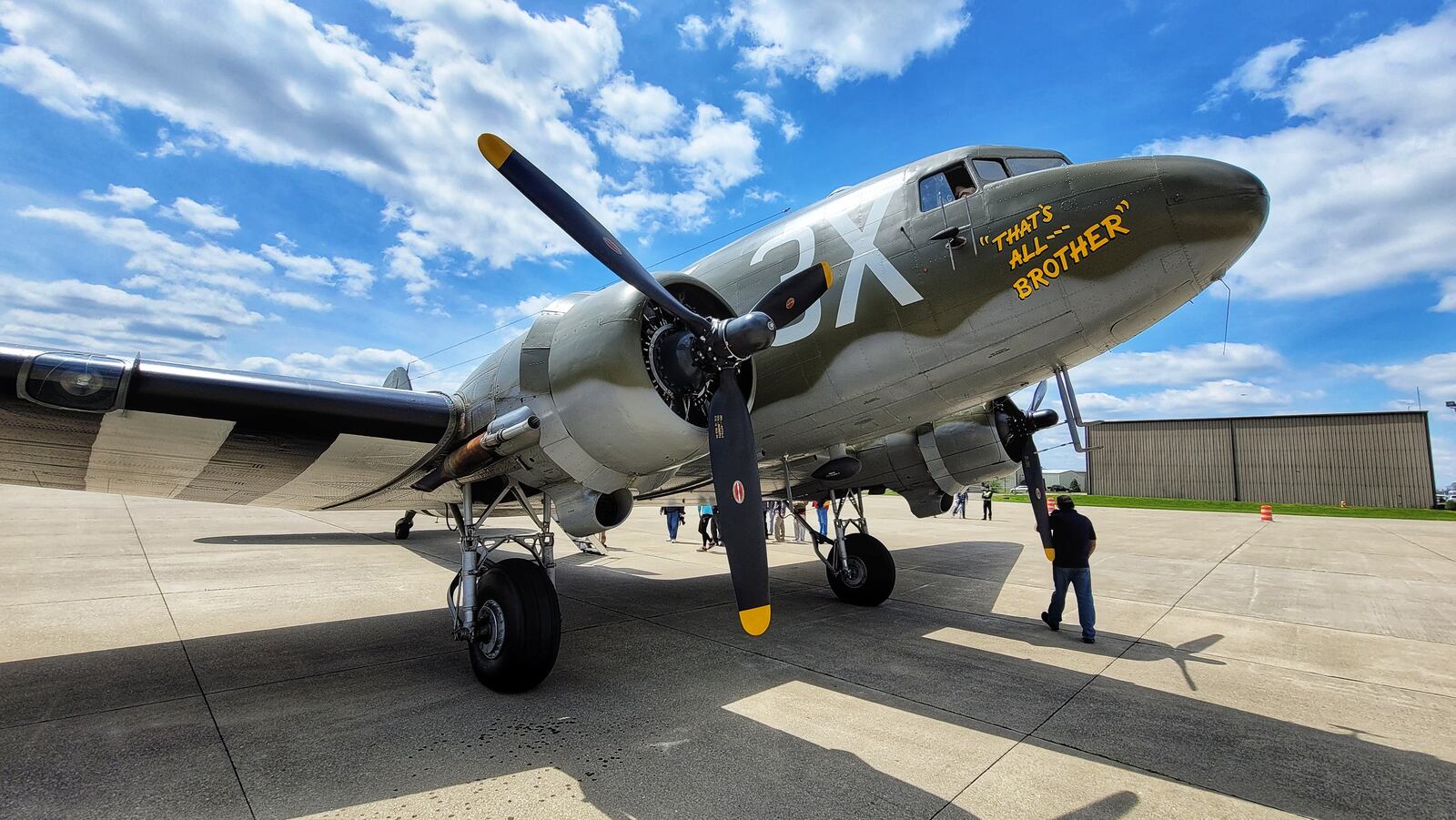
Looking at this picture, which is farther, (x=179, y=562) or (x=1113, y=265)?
(x=179, y=562)

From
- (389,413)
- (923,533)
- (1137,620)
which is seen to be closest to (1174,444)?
(923,533)

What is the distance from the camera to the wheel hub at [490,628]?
512cm

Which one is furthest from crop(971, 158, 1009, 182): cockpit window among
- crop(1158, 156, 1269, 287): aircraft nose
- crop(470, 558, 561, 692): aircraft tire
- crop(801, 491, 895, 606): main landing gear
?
crop(470, 558, 561, 692): aircraft tire

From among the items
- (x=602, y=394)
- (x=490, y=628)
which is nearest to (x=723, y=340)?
(x=602, y=394)

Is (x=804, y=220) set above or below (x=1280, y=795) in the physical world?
above

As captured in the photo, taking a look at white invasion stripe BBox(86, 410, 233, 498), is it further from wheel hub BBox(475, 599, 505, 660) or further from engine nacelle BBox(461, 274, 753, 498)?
wheel hub BBox(475, 599, 505, 660)

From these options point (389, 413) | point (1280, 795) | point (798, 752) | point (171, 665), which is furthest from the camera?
point (171, 665)

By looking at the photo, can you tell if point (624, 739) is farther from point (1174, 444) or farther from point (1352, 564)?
point (1174, 444)

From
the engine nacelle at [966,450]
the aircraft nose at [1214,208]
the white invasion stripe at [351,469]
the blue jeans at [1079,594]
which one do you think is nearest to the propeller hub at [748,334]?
the aircraft nose at [1214,208]

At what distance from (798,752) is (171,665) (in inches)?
226

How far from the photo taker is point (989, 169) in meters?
5.29

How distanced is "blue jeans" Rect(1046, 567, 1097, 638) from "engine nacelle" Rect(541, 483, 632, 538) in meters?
4.94

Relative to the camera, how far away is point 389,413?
516cm

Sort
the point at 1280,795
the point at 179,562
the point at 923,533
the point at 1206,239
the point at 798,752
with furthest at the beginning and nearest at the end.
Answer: the point at 923,533
the point at 179,562
the point at 1206,239
the point at 798,752
the point at 1280,795
